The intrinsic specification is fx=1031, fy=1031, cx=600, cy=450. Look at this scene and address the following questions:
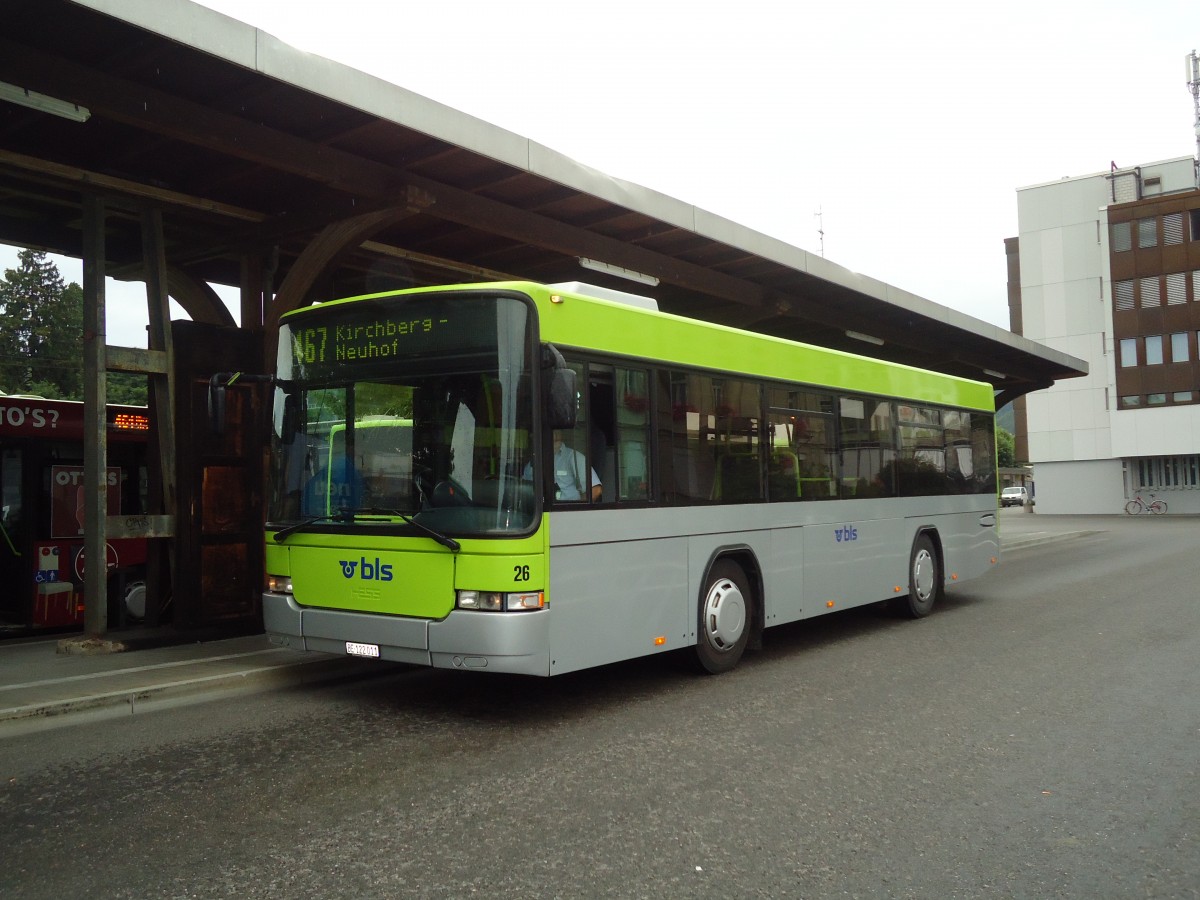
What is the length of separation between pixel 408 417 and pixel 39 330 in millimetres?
55286

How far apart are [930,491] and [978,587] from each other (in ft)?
14.3

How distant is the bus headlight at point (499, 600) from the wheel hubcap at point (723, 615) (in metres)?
2.20

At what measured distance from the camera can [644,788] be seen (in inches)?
213

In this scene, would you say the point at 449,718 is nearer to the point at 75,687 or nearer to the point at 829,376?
the point at 75,687

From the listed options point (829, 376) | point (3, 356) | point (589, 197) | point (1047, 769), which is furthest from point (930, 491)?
point (3, 356)

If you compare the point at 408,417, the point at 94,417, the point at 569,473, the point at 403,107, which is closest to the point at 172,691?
the point at 408,417

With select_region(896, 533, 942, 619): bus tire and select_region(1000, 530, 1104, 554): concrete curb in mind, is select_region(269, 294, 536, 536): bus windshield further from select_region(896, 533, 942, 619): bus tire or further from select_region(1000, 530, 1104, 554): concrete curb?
select_region(1000, 530, 1104, 554): concrete curb

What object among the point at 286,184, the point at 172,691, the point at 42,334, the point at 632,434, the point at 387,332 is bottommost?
the point at 172,691

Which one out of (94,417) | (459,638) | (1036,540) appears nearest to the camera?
(459,638)

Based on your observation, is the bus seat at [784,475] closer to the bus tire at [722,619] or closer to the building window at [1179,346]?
the bus tire at [722,619]

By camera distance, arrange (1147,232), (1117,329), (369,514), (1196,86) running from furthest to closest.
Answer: (1196,86), (1117,329), (1147,232), (369,514)

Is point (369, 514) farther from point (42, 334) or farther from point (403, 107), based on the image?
point (42, 334)

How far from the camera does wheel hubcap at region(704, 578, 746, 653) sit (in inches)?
338

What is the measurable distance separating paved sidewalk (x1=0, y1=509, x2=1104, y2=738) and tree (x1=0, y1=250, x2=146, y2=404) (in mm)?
43727
